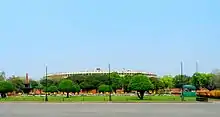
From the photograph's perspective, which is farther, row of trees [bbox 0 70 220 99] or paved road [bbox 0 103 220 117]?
row of trees [bbox 0 70 220 99]

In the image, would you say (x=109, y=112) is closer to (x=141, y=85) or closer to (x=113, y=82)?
(x=141, y=85)

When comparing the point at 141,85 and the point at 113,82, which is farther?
the point at 113,82

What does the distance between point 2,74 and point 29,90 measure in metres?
10.2

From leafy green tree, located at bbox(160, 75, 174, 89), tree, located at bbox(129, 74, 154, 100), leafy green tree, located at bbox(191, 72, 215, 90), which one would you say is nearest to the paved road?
tree, located at bbox(129, 74, 154, 100)

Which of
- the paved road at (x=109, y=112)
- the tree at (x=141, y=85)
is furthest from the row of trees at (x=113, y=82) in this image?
the paved road at (x=109, y=112)

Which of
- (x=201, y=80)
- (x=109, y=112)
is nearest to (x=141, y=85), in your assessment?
(x=109, y=112)

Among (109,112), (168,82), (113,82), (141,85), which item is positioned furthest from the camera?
(168,82)

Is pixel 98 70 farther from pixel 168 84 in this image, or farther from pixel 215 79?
pixel 215 79

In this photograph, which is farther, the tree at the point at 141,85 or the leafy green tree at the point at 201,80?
the leafy green tree at the point at 201,80

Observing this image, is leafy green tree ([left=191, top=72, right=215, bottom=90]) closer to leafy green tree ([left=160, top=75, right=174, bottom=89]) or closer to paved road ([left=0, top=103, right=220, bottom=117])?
leafy green tree ([left=160, top=75, right=174, bottom=89])

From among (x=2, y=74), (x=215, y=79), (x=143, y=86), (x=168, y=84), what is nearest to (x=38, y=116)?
(x=143, y=86)

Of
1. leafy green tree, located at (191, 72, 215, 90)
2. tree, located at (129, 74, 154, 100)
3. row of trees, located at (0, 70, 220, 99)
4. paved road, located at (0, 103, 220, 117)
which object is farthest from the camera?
leafy green tree, located at (191, 72, 215, 90)

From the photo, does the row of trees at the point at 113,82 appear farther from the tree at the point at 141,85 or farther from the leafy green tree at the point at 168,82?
the tree at the point at 141,85

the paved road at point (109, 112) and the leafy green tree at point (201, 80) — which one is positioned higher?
the leafy green tree at point (201, 80)
